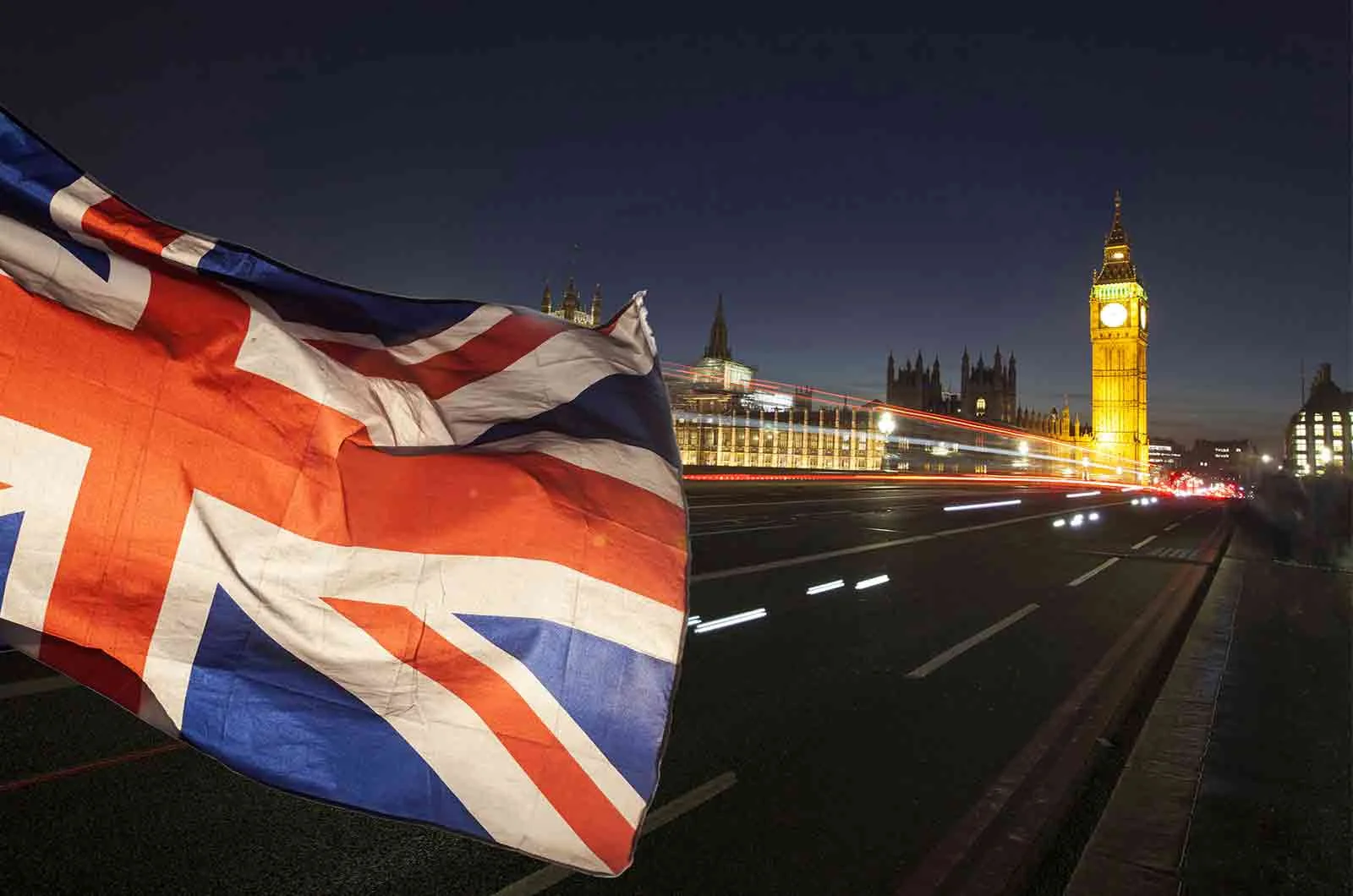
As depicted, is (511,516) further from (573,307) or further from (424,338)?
(573,307)

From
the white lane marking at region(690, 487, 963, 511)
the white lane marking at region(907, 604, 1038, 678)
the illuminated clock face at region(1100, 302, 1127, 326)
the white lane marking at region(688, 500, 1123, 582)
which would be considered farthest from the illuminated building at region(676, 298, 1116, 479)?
the white lane marking at region(907, 604, 1038, 678)

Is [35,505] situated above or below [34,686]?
above

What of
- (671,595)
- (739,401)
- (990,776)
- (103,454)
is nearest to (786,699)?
(990,776)

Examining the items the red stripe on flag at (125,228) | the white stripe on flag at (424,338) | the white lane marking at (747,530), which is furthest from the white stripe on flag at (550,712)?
the white lane marking at (747,530)

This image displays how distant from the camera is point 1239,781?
491 cm

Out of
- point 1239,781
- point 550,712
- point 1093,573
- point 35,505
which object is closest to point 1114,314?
point 1093,573

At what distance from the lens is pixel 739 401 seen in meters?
134

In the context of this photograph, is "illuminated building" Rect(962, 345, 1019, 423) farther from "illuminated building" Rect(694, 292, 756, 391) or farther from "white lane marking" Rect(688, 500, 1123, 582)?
"white lane marking" Rect(688, 500, 1123, 582)

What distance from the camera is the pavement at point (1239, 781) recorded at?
3.85 m

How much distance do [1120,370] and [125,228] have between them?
143 metres

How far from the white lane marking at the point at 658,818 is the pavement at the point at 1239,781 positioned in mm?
1937

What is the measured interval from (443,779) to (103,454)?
155 cm

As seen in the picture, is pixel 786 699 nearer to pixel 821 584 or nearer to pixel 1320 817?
pixel 1320 817

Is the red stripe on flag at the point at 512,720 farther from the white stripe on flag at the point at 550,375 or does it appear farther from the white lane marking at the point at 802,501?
the white lane marking at the point at 802,501
